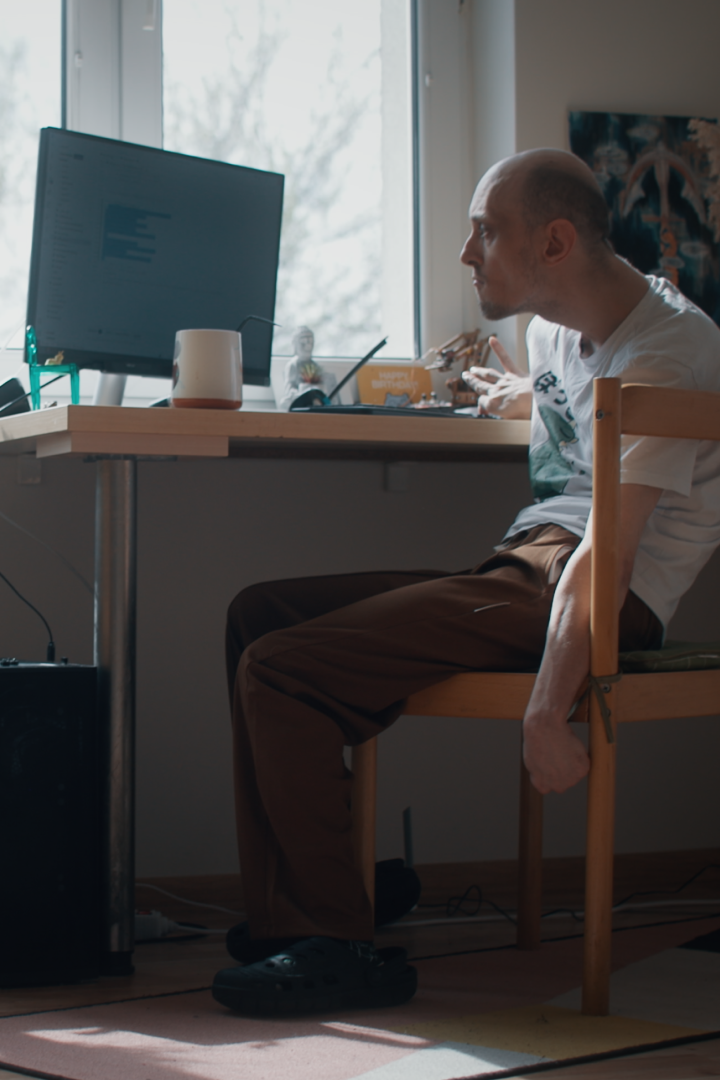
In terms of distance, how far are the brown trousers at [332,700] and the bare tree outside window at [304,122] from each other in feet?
3.32

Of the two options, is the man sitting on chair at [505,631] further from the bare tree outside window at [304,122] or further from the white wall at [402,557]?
the bare tree outside window at [304,122]

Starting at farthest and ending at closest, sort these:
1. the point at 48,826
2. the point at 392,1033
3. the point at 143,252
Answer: the point at 143,252
the point at 48,826
the point at 392,1033

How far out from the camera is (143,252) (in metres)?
1.76

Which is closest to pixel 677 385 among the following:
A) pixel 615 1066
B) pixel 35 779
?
pixel 615 1066

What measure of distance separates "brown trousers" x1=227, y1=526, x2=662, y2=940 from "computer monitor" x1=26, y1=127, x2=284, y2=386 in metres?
0.68

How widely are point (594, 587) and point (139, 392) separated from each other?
45.8 inches

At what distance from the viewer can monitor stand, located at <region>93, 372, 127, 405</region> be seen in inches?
72.4

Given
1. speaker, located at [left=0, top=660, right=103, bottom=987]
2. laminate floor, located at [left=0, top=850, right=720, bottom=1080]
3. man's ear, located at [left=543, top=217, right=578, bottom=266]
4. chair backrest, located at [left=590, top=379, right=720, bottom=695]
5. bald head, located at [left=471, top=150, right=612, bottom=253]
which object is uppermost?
bald head, located at [left=471, top=150, right=612, bottom=253]

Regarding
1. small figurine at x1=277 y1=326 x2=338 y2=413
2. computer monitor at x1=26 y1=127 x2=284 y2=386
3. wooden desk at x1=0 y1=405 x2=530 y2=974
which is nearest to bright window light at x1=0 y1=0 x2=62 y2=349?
computer monitor at x1=26 y1=127 x2=284 y2=386

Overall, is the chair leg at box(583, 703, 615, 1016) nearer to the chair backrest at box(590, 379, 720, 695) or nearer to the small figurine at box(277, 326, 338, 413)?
the chair backrest at box(590, 379, 720, 695)

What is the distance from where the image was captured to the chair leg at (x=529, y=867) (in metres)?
1.58

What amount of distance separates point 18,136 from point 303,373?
2.29 ft

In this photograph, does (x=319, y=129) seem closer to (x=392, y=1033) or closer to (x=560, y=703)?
(x=560, y=703)

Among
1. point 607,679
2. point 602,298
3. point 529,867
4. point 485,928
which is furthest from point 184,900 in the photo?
point 602,298
